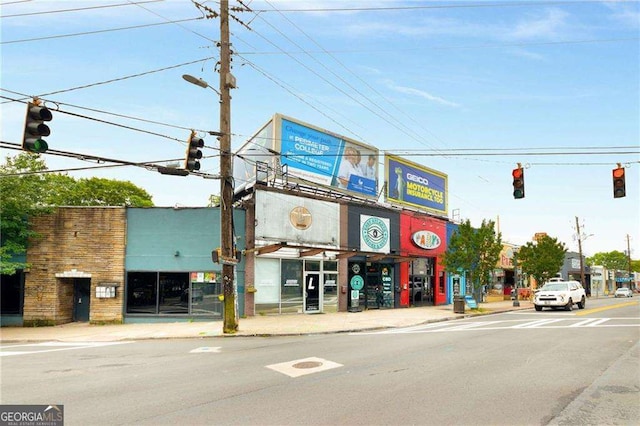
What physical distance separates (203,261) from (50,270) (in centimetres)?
663

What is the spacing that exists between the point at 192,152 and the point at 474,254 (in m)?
19.8

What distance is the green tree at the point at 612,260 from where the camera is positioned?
129500 millimetres

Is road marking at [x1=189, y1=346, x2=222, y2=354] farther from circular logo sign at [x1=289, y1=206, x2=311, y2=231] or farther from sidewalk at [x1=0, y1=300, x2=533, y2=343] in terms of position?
circular logo sign at [x1=289, y1=206, x2=311, y2=231]

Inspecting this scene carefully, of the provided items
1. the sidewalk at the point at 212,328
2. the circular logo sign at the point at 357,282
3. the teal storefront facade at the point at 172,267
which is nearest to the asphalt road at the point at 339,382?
the sidewalk at the point at 212,328

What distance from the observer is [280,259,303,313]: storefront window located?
24203 mm

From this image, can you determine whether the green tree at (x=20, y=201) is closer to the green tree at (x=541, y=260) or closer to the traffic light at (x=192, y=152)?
the traffic light at (x=192, y=152)

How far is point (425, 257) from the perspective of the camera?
3316 cm

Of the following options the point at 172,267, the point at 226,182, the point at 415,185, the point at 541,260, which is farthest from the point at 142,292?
the point at 541,260

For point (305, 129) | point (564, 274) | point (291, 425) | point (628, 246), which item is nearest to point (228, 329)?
point (291, 425)

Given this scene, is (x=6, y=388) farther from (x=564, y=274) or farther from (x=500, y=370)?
(x=564, y=274)

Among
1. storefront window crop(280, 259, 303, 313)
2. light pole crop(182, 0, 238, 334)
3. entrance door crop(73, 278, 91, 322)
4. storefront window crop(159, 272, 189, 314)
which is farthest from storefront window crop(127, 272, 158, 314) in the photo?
storefront window crop(280, 259, 303, 313)

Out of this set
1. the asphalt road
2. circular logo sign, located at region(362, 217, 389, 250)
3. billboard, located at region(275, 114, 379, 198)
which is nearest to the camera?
the asphalt road

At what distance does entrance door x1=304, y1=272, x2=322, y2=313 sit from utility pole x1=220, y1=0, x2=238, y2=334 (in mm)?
7314

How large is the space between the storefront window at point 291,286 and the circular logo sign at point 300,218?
1805 millimetres
